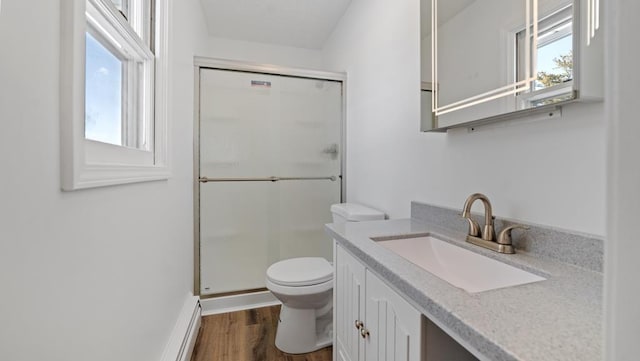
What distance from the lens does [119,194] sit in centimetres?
87

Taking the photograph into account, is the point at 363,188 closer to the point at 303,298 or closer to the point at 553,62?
the point at 303,298

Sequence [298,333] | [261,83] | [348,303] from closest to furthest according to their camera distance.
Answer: [348,303] < [298,333] < [261,83]

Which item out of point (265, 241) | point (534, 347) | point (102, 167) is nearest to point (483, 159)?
point (534, 347)

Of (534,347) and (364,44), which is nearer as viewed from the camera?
(534,347)

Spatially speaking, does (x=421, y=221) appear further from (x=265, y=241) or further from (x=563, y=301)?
(x=265, y=241)

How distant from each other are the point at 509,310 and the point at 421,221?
86 cm

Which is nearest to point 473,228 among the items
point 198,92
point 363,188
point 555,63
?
point 555,63

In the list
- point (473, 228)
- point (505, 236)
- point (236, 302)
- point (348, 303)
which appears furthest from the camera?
point (236, 302)

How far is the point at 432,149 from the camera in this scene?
1.35 metres

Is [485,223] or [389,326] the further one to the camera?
[485,223]

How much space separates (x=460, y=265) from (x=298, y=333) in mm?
1100

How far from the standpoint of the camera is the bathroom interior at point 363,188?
1.52ft

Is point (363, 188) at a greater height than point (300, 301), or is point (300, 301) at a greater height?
point (363, 188)

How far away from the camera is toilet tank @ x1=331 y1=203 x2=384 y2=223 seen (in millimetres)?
1737
